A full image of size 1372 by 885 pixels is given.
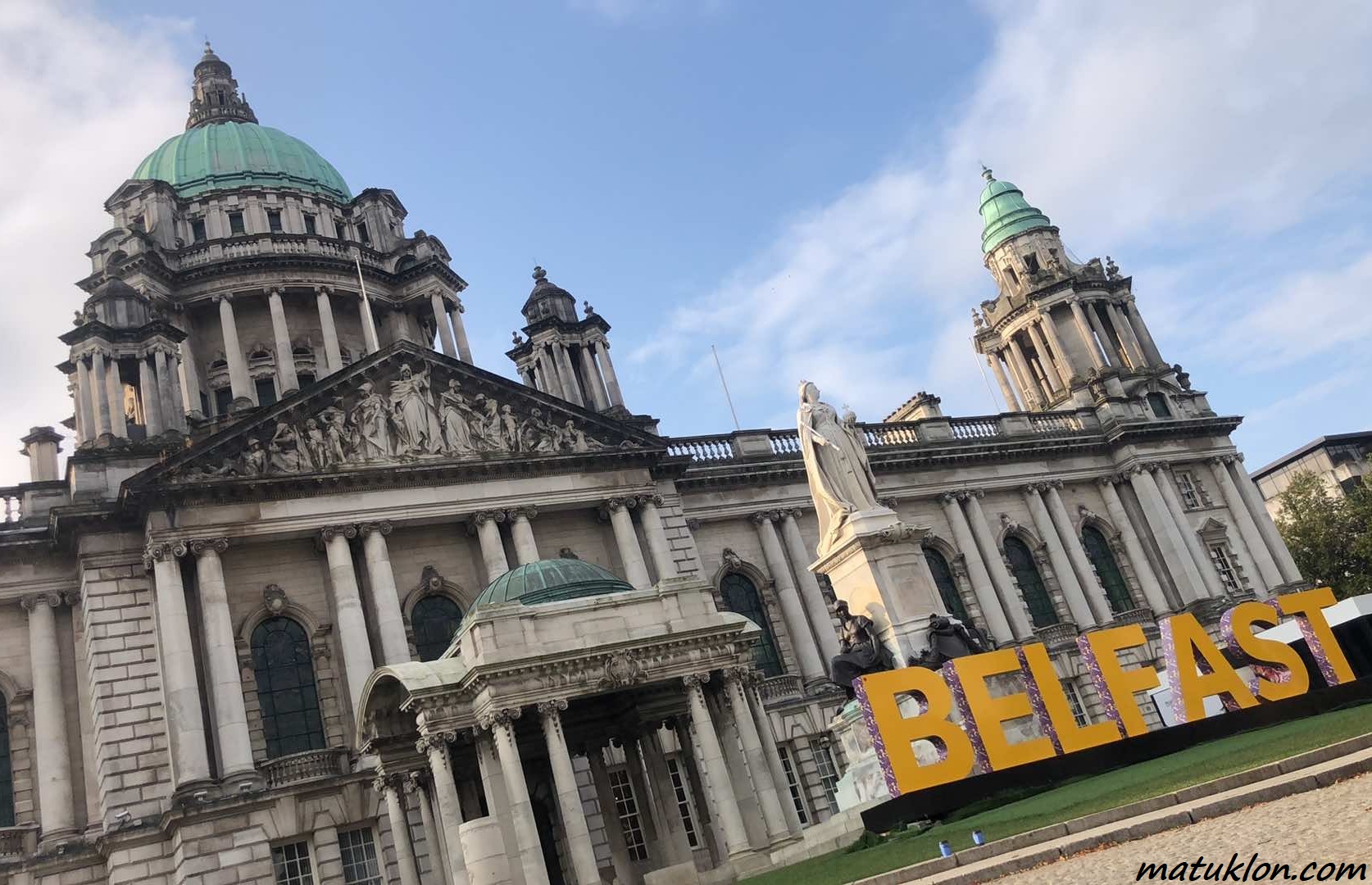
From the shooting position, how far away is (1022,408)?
60.0 metres

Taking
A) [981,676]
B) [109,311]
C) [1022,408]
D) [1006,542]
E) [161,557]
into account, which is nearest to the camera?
[981,676]

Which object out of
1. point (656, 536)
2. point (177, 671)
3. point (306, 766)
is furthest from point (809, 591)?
point (177, 671)

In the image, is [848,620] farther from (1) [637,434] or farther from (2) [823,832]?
(1) [637,434]

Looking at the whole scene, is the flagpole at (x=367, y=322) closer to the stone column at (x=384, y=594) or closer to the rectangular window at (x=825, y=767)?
the stone column at (x=384, y=594)

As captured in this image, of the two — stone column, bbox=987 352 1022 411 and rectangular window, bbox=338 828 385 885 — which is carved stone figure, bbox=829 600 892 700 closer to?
rectangular window, bbox=338 828 385 885

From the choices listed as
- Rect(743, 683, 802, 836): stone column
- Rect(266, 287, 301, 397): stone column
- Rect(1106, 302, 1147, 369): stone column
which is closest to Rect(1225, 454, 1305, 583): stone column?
Rect(1106, 302, 1147, 369): stone column

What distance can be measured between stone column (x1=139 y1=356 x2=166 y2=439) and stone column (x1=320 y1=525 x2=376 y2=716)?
27.1ft

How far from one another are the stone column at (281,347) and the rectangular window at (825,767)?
25.3 m

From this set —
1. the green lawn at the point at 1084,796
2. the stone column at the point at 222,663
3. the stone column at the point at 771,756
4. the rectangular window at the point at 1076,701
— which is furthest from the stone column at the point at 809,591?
the green lawn at the point at 1084,796

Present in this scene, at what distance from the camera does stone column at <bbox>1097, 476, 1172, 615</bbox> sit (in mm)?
50719

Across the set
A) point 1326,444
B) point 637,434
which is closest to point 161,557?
point 637,434

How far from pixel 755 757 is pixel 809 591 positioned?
21.7 metres

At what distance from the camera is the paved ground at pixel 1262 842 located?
30.1ft

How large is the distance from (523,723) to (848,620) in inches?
267
